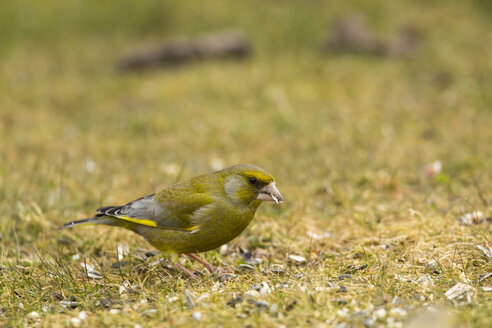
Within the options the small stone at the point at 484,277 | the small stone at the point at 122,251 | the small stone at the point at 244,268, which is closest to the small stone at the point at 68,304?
the small stone at the point at 122,251

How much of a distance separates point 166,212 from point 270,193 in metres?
0.80

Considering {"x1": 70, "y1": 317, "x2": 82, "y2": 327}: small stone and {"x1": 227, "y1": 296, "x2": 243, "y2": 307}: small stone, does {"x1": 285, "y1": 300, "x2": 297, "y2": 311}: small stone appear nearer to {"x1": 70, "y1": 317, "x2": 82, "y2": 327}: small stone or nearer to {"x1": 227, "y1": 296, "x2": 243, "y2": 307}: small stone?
{"x1": 227, "y1": 296, "x2": 243, "y2": 307}: small stone

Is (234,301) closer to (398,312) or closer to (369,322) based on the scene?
(369,322)

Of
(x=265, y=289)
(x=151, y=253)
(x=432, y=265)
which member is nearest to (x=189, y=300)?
(x=265, y=289)

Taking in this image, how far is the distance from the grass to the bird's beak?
51cm

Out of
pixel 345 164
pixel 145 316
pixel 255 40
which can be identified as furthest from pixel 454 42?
pixel 145 316

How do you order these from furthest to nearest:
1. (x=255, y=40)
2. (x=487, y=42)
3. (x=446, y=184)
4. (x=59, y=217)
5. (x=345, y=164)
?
(x=255, y=40) → (x=487, y=42) → (x=345, y=164) → (x=446, y=184) → (x=59, y=217)

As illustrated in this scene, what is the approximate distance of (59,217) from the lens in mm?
5617

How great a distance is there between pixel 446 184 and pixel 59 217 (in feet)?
12.9

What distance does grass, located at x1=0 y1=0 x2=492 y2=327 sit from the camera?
3652 mm

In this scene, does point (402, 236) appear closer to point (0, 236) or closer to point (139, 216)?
point (139, 216)

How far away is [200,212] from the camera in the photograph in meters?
4.25

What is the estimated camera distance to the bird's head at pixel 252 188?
4305 millimetres

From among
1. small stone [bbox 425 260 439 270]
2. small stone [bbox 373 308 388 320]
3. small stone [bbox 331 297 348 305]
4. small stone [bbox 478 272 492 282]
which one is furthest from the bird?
small stone [bbox 478 272 492 282]
